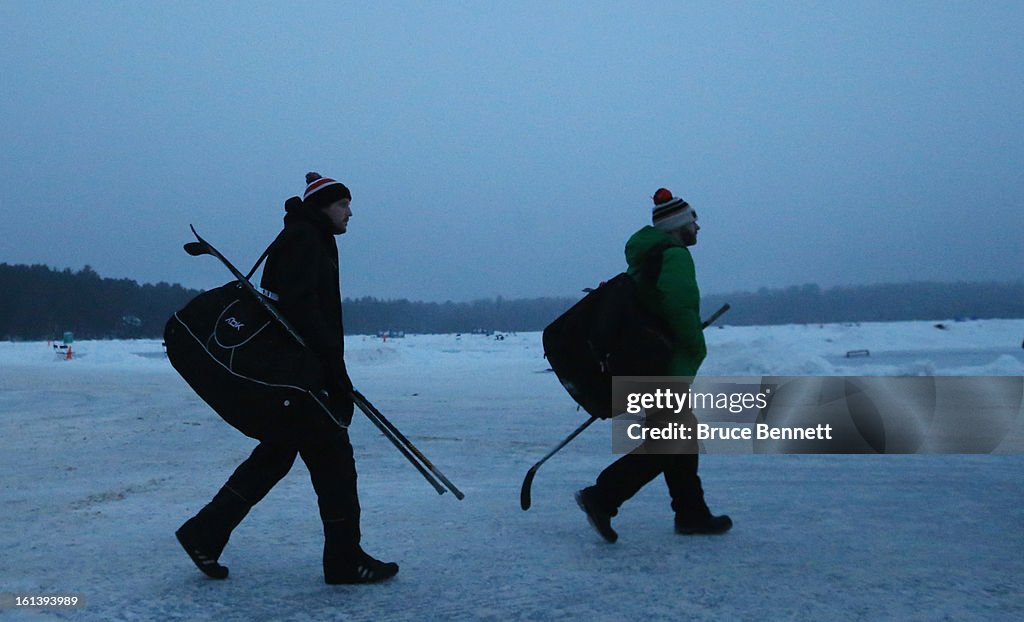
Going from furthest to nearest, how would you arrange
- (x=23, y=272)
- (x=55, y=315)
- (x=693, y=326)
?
(x=23, y=272) → (x=55, y=315) → (x=693, y=326)

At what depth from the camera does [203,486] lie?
6090 millimetres

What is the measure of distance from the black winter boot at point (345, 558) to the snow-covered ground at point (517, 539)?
6 centimetres

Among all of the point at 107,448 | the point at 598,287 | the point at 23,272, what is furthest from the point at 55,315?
the point at 598,287

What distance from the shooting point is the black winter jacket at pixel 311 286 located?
3451mm

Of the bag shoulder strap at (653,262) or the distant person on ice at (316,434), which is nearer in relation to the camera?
the distant person on ice at (316,434)

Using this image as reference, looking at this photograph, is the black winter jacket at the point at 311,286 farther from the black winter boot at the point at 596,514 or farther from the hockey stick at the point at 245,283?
the black winter boot at the point at 596,514

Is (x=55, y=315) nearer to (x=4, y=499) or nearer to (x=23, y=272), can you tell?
(x=23, y=272)

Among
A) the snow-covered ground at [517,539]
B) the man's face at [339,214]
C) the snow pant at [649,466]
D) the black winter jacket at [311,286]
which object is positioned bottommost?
the snow-covered ground at [517,539]

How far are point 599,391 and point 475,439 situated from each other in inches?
191

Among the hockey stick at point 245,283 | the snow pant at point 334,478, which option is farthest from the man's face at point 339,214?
the snow pant at point 334,478

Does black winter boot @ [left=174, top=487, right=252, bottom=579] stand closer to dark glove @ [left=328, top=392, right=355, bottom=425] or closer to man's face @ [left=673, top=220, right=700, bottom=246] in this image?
dark glove @ [left=328, top=392, right=355, bottom=425]

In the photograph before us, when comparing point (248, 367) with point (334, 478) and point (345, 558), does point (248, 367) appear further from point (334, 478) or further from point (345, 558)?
point (345, 558)

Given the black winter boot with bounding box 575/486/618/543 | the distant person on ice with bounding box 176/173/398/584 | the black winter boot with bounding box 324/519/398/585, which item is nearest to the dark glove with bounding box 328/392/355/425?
the distant person on ice with bounding box 176/173/398/584

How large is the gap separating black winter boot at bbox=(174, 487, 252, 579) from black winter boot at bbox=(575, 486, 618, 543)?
1667 millimetres
